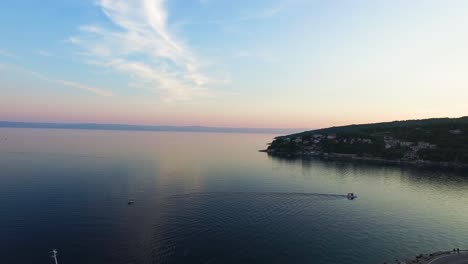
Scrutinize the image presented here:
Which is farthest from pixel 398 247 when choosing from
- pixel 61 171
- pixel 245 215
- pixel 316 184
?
pixel 61 171

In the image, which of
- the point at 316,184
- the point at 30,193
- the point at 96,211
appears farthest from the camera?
the point at 316,184

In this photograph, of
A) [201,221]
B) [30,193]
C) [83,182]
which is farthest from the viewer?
[83,182]

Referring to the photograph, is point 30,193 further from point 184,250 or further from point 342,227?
point 342,227

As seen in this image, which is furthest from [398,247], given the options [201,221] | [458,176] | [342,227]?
[458,176]

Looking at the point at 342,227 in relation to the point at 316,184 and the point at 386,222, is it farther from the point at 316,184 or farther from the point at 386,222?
the point at 316,184

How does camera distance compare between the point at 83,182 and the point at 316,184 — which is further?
the point at 316,184

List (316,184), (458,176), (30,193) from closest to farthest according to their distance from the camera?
(30,193), (316,184), (458,176)
